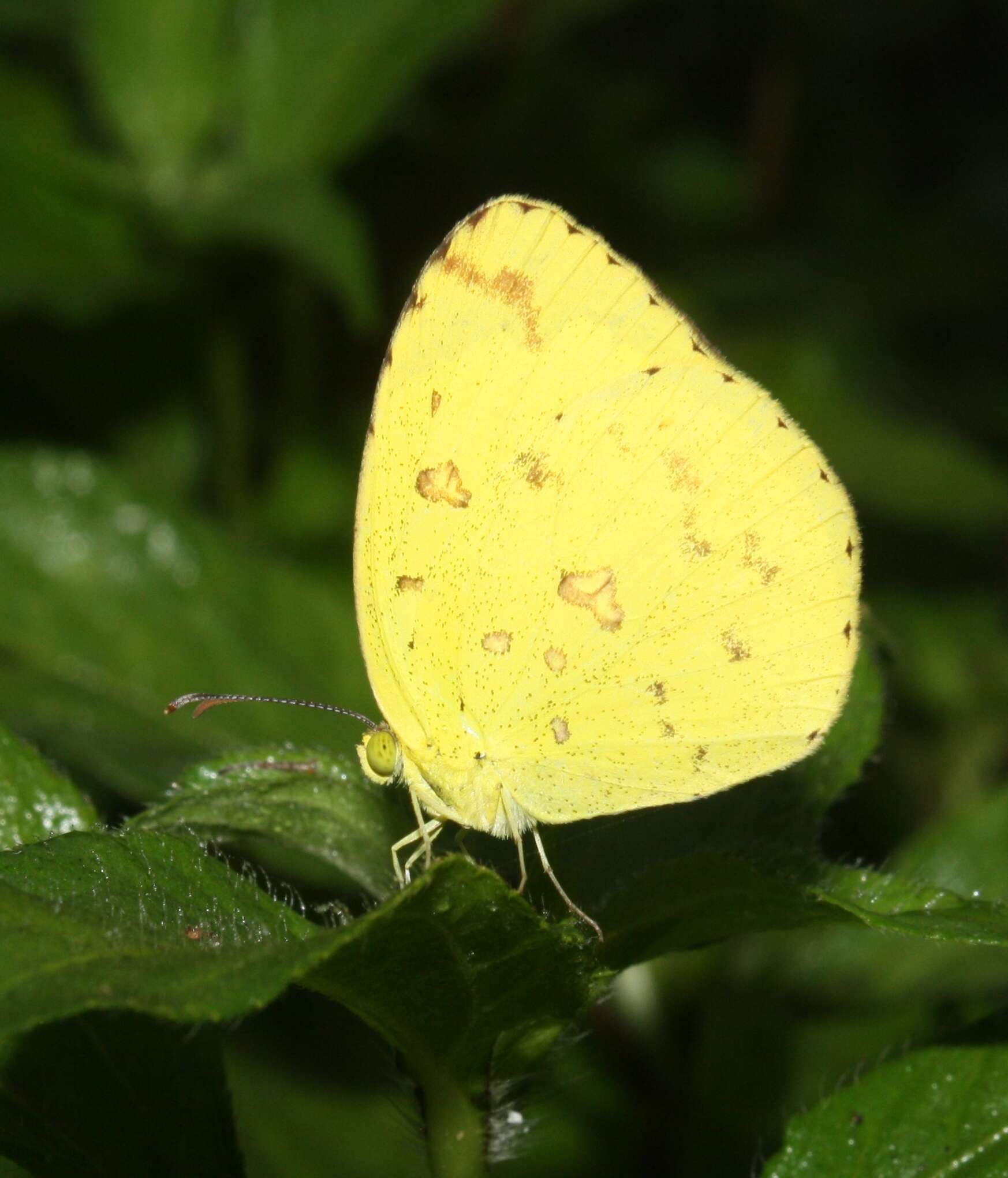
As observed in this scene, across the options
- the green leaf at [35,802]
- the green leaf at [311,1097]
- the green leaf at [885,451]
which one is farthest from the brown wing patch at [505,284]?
the green leaf at [885,451]

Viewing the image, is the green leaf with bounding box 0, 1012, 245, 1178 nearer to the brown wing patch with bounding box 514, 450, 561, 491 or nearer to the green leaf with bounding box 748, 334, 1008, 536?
the brown wing patch with bounding box 514, 450, 561, 491

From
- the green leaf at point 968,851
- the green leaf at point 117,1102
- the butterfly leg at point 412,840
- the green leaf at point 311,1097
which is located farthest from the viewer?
the green leaf at point 311,1097

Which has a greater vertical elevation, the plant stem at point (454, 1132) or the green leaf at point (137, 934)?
the green leaf at point (137, 934)

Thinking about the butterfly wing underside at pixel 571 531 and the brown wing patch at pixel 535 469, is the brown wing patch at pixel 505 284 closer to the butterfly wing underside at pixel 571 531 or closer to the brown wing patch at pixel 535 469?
the butterfly wing underside at pixel 571 531

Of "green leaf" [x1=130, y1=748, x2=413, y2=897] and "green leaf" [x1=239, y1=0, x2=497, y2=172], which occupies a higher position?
"green leaf" [x1=239, y1=0, x2=497, y2=172]

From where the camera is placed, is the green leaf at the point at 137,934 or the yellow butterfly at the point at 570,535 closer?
the green leaf at the point at 137,934

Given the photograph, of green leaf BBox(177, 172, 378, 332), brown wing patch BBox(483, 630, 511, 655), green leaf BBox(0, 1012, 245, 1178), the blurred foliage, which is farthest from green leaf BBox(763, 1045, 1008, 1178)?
green leaf BBox(177, 172, 378, 332)
